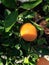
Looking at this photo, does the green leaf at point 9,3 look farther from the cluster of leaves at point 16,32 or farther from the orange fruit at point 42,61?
the orange fruit at point 42,61

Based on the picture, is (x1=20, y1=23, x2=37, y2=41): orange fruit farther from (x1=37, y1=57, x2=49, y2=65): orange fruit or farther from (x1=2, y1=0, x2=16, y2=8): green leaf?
(x1=37, y1=57, x2=49, y2=65): orange fruit

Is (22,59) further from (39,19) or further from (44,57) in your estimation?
(39,19)

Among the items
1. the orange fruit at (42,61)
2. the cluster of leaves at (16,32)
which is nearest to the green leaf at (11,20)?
the cluster of leaves at (16,32)

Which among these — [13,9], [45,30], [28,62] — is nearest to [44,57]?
[28,62]

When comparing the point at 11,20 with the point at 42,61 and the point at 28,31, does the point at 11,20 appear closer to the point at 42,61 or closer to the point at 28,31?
the point at 28,31

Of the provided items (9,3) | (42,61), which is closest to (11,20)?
(9,3)

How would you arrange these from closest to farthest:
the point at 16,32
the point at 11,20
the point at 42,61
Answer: the point at 11,20, the point at 16,32, the point at 42,61

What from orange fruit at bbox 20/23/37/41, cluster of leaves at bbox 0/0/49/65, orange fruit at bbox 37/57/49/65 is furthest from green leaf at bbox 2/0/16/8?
orange fruit at bbox 37/57/49/65

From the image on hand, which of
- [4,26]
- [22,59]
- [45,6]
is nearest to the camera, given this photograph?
[4,26]

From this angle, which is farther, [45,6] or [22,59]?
[22,59]
